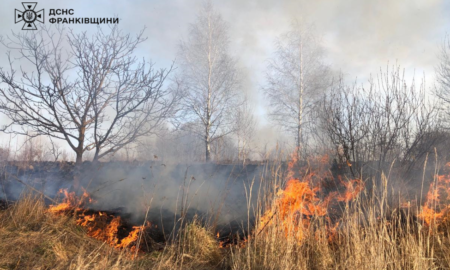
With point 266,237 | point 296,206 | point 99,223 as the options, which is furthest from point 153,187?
point 266,237

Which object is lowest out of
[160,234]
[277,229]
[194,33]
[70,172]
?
[160,234]

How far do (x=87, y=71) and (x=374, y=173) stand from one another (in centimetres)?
548

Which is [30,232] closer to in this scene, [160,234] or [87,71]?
[160,234]

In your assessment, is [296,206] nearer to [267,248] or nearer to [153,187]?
[267,248]

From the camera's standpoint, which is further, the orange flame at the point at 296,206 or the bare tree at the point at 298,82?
the bare tree at the point at 298,82

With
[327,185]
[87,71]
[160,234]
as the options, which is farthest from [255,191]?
[87,71]

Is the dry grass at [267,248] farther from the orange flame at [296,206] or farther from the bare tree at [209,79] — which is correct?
the bare tree at [209,79]

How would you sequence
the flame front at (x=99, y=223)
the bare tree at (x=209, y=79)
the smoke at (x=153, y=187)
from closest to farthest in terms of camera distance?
the flame front at (x=99, y=223) → the smoke at (x=153, y=187) → the bare tree at (x=209, y=79)

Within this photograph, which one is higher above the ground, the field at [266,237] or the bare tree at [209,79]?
the bare tree at [209,79]

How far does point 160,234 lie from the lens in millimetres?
5105

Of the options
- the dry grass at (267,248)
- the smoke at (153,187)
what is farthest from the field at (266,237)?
the smoke at (153,187)

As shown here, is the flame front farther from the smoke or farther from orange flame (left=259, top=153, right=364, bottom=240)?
orange flame (left=259, top=153, right=364, bottom=240)

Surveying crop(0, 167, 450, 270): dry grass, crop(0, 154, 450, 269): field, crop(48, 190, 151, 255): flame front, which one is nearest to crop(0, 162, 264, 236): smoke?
crop(48, 190, 151, 255): flame front

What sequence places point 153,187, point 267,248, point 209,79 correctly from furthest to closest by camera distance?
point 209,79 < point 153,187 < point 267,248
